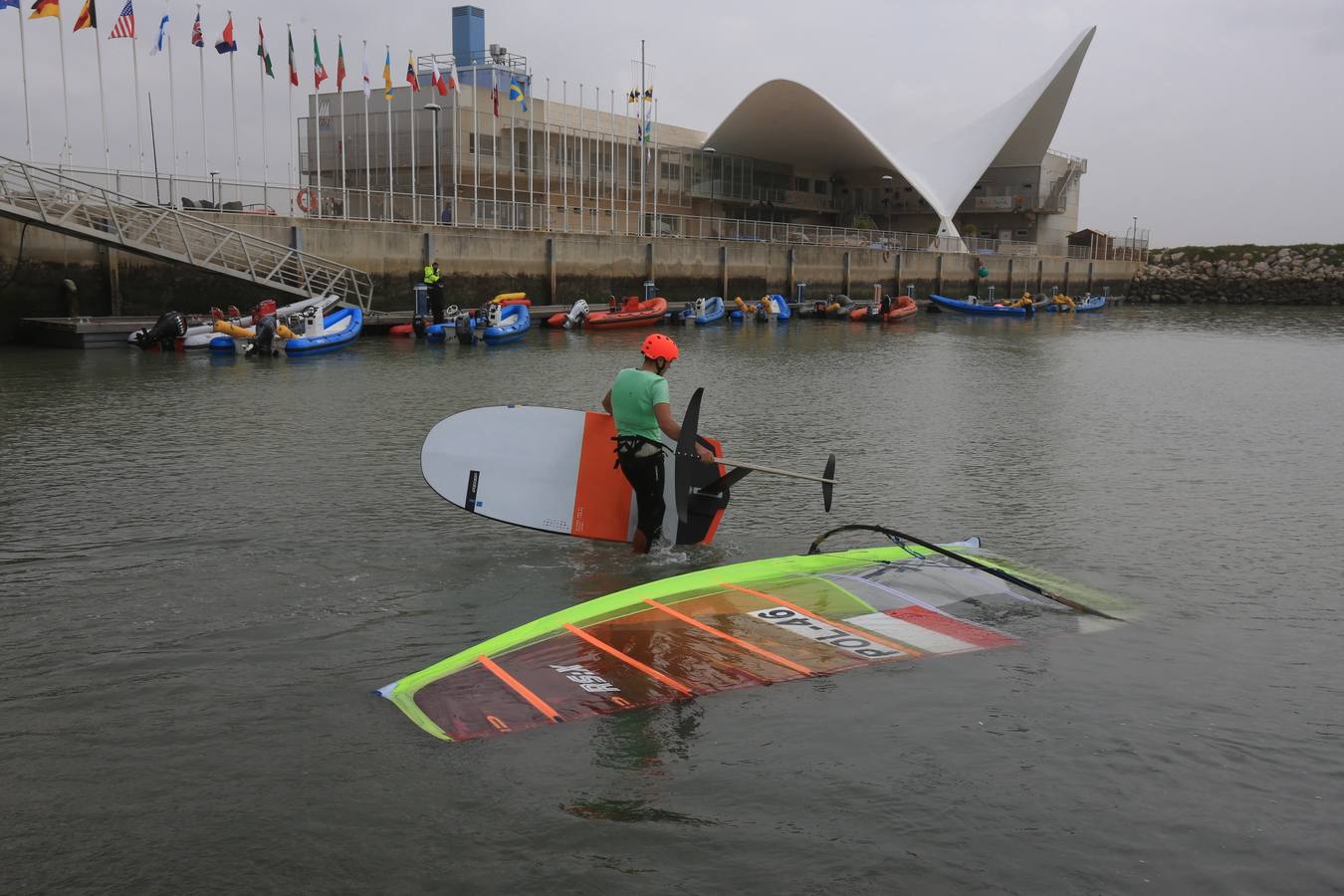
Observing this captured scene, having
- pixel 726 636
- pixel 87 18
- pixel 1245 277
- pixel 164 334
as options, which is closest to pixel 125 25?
pixel 87 18

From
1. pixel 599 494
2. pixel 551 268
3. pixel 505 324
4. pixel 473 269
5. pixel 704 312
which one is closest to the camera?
pixel 599 494

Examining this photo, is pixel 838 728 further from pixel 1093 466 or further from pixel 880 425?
pixel 880 425

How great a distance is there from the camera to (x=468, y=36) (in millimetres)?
62250

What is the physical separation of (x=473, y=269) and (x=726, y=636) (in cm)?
3345

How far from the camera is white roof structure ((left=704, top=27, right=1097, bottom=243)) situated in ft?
226

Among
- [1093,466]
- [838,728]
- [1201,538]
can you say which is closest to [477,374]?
[1093,466]

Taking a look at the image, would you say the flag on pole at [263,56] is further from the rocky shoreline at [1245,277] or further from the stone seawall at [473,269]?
the rocky shoreline at [1245,277]

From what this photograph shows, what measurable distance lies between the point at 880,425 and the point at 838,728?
12551 millimetres

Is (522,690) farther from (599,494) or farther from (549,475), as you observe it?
(549,475)

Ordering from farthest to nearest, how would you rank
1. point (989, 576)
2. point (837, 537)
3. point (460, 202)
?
point (460, 202), point (837, 537), point (989, 576)

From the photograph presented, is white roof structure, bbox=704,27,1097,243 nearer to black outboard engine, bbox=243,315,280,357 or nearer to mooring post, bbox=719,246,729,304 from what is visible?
mooring post, bbox=719,246,729,304

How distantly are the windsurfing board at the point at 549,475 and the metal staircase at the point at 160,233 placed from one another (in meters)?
22.5

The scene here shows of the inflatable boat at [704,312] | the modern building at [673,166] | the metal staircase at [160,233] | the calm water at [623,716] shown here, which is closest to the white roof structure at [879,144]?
the modern building at [673,166]

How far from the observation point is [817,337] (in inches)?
1538
